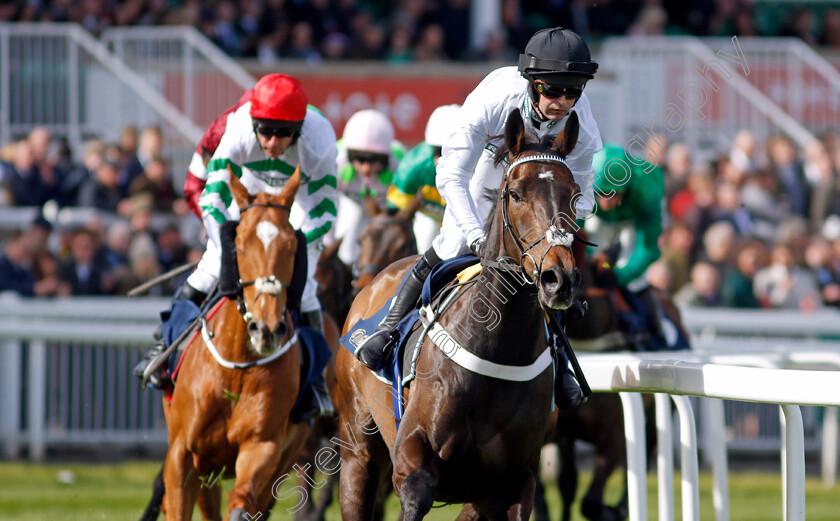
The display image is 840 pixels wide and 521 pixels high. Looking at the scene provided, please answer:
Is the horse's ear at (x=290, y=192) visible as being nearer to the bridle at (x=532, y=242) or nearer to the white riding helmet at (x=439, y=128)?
the bridle at (x=532, y=242)

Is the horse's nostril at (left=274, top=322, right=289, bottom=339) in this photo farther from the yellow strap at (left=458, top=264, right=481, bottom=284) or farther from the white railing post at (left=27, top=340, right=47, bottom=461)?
the white railing post at (left=27, top=340, right=47, bottom=461)

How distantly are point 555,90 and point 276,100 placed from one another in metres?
1.59

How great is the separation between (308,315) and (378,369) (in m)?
1.46

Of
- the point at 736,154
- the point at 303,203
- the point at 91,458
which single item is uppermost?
the point at 303,203

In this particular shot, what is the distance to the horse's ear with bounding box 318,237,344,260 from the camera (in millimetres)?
7292

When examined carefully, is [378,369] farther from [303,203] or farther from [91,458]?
[91,458]

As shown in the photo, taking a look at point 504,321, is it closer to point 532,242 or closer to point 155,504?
point 532,242

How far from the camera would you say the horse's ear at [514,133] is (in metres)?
4.02

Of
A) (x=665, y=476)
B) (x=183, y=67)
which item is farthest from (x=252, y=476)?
(x=183, y=67)

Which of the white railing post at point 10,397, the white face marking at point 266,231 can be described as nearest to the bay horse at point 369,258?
the white face marking at point 266,231

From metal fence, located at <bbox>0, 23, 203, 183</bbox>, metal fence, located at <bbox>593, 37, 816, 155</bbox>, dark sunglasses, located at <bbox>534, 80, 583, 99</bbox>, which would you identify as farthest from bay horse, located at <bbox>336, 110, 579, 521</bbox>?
metal fence, located at <bbox>593, 37, 816, 155</bbox>

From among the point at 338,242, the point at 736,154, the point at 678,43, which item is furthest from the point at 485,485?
the point at 678,43

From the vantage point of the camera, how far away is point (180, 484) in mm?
5156

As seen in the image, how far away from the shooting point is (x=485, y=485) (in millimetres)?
4145
